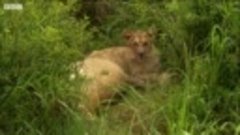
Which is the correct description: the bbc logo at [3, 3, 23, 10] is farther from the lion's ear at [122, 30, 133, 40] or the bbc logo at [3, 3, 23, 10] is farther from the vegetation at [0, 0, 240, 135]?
the lion's ear at [122, 30, 133, 40]

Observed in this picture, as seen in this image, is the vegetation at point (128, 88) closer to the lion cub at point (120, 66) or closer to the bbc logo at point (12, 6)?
the bbc logo at point (12, 6)

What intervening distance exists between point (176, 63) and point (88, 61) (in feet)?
2.75

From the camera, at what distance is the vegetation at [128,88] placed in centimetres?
692

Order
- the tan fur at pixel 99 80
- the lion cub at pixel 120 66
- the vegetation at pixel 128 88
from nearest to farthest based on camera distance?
1. the vegetation at pixel 128 88
2. the tan fur at pixel 99 80
3. the lion cub at pixel 120 66

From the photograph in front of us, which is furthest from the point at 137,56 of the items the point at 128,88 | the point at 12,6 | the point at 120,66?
the point at 12,6

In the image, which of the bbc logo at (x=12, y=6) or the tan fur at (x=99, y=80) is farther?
the tan fur at (x=99, y=80)

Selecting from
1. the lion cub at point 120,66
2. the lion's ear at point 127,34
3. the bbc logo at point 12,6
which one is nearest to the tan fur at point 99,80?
the lion cub at point 120,66

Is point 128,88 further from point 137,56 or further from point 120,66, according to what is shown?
point 137,56

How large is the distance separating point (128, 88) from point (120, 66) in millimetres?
1061

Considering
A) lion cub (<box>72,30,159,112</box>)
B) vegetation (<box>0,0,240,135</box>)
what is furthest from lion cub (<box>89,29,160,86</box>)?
vegetation (<box>0,0,240,135</box>)

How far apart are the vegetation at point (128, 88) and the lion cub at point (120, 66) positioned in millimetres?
218

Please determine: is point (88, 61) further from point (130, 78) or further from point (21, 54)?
point (21, 54)

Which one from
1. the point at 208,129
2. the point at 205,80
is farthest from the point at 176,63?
the point at 208,129

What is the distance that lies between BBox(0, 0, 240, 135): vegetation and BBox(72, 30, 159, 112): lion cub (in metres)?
0.22
